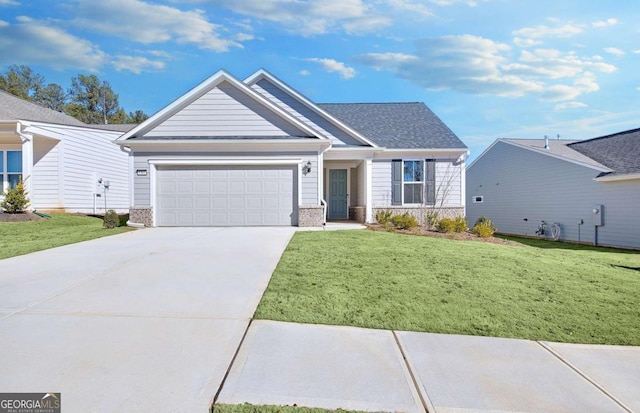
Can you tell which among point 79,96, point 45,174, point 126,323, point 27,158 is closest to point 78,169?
point 45,174

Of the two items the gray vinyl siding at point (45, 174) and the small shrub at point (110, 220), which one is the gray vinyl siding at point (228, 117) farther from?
the gray vinyl siding at point (45, 174)

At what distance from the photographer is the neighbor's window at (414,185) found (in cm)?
1500

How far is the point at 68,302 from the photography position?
448 centimetres

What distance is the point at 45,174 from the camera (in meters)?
15.4

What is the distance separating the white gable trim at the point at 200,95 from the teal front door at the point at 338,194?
3.95m

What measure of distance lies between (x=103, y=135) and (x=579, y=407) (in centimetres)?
2081

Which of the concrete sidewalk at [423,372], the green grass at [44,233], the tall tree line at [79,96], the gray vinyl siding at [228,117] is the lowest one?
the concrete sidewalk at [423,372]

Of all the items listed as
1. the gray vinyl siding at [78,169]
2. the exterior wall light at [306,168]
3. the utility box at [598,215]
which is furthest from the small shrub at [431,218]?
the gray vinyl siding at [78,169]

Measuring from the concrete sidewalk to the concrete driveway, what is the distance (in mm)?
348

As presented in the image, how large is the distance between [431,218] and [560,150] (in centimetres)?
930

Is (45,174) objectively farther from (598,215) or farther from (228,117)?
(598,215)

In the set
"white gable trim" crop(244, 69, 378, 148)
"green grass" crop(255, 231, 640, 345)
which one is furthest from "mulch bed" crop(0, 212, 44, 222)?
"green grass" crop(255, 231, 640, 345)

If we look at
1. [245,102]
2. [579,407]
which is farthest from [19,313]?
[245,102]

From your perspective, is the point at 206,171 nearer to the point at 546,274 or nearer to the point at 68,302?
the point at 68,302
